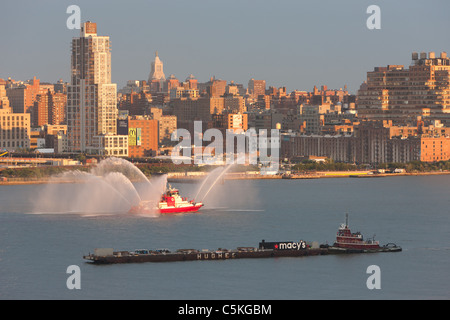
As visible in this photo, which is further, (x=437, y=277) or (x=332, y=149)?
(x=332, y=149)

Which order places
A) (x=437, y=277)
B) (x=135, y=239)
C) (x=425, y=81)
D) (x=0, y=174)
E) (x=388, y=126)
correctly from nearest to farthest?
(x=437, y=277)
(x=135, y=239)
(x=0, y=174)
(x=388, y=126)
(x=425, y=81)

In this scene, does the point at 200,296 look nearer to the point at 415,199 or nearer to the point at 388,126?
the point at 415,199

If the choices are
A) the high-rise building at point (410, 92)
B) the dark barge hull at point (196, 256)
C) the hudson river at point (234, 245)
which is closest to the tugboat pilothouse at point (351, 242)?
the hudson river at point (234, 245)

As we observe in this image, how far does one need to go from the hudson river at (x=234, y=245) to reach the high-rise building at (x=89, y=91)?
59.4 metres

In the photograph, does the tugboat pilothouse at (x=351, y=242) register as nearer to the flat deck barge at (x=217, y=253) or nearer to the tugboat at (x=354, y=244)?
the tugboat at (x=354, y=244)

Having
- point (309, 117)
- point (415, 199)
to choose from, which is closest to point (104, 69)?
point (309, 117)

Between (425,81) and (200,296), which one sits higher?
(425,81)

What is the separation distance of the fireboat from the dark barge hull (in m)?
17.2

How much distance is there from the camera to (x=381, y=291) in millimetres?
43625

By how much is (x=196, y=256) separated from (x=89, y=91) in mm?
97498

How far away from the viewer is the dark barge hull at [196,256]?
159 feet

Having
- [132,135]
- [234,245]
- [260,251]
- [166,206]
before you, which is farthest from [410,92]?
[260,251]

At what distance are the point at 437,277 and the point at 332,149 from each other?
3617 inches

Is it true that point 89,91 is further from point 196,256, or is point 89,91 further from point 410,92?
point 196,256
